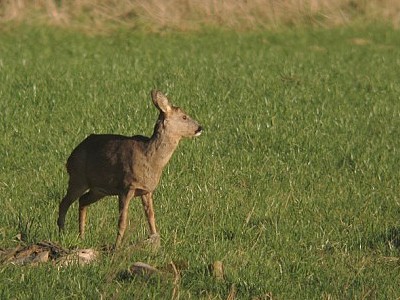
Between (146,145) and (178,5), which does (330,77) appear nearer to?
(178,5)

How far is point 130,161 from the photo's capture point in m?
9.65

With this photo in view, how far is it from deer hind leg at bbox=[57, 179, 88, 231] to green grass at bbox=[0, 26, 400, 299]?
4.9 inches

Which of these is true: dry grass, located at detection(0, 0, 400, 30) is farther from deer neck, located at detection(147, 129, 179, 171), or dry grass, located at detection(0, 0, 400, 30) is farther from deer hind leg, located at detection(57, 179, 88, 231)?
deer neck, located at detection(147, 129, 179, 171)

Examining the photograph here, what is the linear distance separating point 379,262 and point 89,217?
2882mm

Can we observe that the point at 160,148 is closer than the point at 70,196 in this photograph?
Yes

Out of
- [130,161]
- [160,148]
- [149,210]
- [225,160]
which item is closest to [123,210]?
[149,210]

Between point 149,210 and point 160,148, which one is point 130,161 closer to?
point 160,148

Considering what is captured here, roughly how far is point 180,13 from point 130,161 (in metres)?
18.3

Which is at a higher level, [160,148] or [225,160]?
[160,148]

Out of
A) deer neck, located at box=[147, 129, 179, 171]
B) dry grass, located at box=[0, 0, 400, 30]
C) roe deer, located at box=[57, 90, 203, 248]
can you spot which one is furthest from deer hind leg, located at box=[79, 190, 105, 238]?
dry grass, located at box=[0, 0, 400, 30]

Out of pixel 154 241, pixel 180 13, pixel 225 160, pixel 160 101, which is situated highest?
pixel 160 101

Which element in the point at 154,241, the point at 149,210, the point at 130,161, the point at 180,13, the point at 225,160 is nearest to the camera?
the point at 154,241

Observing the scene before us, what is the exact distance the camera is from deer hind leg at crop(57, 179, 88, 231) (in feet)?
32.9

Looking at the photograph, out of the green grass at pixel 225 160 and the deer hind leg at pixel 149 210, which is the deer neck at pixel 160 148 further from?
the green grass at pixel 225 160
